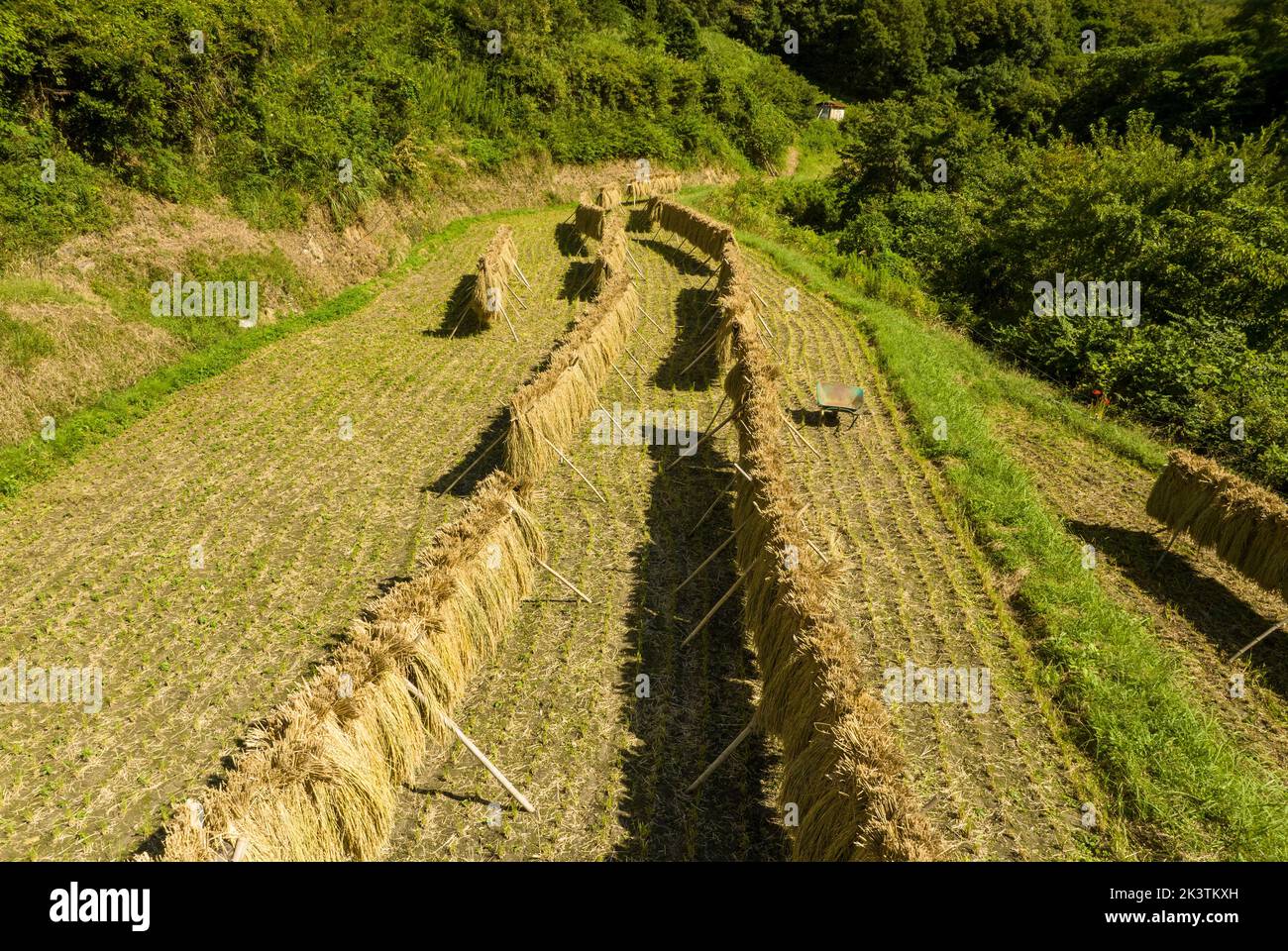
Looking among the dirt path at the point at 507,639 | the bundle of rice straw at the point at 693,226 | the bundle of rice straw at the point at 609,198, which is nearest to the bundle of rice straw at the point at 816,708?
the dirt path at the point at 507,639

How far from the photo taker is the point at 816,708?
6.45 m

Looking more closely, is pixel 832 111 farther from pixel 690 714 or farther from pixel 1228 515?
pixel 690 714

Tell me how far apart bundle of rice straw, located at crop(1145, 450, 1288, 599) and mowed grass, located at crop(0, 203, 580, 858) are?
43.5 feet

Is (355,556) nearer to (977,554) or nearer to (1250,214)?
(977,554)

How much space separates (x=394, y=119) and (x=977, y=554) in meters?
26.6

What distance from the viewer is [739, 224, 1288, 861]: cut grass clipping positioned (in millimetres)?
7289

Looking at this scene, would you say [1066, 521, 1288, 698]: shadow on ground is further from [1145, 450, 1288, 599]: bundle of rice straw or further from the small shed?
the small shed

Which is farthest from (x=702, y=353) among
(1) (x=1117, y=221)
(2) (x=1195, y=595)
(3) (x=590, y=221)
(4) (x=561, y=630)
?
(1) (x=1117, y=221)

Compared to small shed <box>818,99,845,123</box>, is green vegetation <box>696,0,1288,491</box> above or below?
below

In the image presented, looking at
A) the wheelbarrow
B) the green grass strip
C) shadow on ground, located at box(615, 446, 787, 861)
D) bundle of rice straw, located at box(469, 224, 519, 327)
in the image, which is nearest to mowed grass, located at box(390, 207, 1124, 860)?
shadow on ground, located at box(615, 446, 787, 861)

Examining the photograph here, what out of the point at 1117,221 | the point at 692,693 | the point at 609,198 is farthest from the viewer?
the point at 609,198

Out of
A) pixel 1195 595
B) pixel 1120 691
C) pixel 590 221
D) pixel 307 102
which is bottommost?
pixel 1120 691

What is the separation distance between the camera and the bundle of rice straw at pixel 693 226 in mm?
25292

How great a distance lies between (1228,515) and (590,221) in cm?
2457
